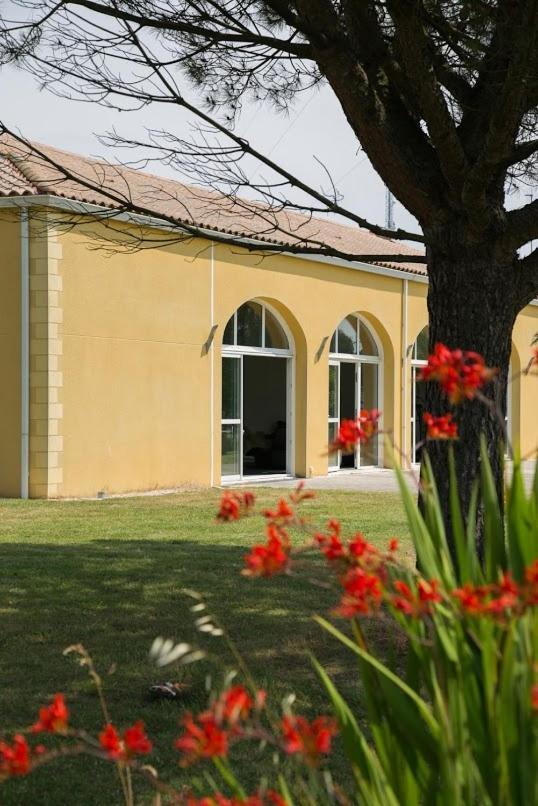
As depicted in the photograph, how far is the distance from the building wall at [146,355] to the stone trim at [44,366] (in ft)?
0.05

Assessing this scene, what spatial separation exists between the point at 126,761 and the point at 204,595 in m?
5.93

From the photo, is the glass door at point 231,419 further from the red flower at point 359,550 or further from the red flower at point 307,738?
the red flower at point 307,738

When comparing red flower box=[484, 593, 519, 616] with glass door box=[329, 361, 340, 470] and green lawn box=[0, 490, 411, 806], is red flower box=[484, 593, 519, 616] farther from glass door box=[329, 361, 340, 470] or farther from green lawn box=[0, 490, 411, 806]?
glass door box=[329, 361, 340, 470]

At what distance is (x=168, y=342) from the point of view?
55.3 feet

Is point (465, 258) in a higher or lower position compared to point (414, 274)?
lower

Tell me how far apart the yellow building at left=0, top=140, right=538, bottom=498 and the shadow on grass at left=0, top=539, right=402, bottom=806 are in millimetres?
4189

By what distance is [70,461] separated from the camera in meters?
15.2

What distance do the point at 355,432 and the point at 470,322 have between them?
4123mm

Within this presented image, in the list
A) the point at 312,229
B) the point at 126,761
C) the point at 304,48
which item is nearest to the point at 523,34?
the point at 304,48

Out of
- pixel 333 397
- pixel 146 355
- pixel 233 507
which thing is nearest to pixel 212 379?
pixel 146 355

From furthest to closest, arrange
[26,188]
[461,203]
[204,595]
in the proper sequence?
[26,188] → [204,595] → [461,203]

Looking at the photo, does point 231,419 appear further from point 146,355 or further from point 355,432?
point 355,432

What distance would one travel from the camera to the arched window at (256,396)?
18281 mm

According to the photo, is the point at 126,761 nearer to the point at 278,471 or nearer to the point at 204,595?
the point at 204,595
